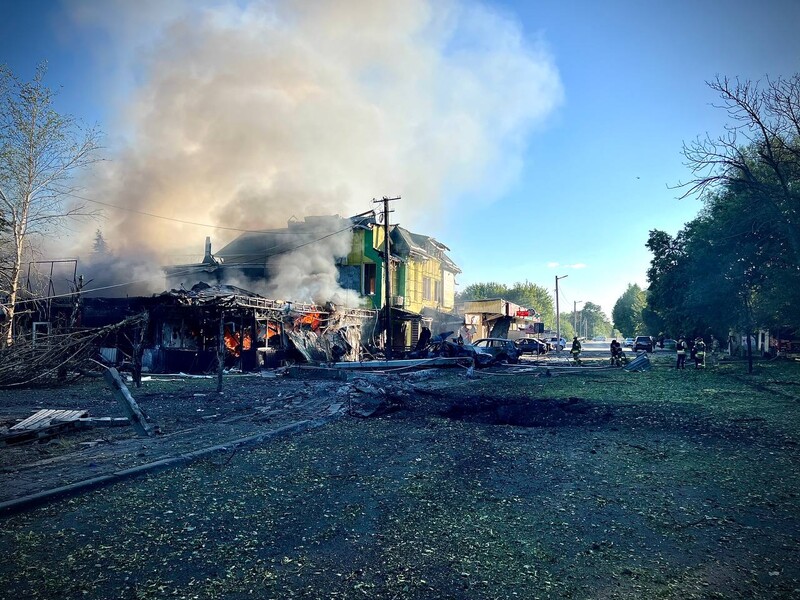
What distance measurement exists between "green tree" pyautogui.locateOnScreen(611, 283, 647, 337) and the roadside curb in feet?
256

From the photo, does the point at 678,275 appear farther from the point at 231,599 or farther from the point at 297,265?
the point at 231,599

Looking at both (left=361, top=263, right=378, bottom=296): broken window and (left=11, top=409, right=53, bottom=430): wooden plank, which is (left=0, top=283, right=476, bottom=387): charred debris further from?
(left=361, top=263, right=378, bottom=296): broken window

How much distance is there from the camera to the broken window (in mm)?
36906

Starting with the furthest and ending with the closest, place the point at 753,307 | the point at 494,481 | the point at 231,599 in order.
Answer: the point at 753,307 → the point at 494,481 → the point at 231,599

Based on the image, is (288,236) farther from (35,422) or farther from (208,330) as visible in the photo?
(35,422)

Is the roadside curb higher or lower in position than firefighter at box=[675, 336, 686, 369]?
lower

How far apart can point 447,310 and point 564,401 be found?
3655 cm

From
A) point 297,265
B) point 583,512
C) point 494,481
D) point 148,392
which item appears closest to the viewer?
point 583,512

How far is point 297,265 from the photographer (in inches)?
1321

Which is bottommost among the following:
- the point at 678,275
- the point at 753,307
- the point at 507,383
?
the point at 507,383

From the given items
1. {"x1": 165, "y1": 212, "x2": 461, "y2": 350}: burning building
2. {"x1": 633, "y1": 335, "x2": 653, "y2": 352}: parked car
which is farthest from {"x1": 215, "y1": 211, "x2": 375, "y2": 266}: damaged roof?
{"x1": 633, "y1": 335, "x2": 653, "y2": 352}: parked car

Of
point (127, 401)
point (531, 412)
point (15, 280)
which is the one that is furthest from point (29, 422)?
point (15, 280)

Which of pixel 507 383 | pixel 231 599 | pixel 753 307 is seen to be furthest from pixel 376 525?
pixel 753 307

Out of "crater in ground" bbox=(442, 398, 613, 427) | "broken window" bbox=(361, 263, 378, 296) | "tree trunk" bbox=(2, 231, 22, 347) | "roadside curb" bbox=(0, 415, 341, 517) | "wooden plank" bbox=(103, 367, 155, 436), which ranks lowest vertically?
"crater in ground" bbox=(442, 398, 613, 427)
